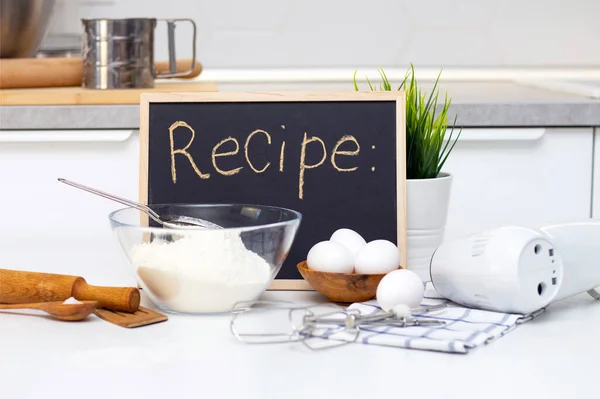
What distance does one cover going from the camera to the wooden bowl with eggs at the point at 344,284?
912 mm

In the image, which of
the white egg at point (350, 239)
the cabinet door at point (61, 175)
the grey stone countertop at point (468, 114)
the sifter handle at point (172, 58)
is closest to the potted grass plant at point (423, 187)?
the white egg at point (350, 239)

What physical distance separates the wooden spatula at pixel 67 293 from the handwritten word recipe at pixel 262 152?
0.20 metres

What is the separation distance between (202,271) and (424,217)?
1.02 feet

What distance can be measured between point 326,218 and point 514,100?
104cm

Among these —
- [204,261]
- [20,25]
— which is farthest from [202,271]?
[20,25]

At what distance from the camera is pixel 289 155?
1.07 metres

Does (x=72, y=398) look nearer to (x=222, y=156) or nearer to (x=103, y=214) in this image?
(x=222, y=156)

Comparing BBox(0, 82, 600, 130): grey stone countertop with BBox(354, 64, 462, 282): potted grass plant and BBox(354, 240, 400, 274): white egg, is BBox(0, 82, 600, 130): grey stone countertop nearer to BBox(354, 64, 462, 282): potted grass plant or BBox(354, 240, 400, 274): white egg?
BBox(354, 64, 462, 282): potted grass plant

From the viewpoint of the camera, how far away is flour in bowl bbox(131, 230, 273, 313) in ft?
2.78

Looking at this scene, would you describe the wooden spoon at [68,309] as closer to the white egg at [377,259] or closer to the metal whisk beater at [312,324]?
the metal whisk beater at [312,324]

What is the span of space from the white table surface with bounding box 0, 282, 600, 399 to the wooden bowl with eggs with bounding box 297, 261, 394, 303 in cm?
11

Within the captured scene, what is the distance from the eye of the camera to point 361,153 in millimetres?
1062

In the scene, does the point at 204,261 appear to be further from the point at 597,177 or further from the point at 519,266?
the point at 597,177

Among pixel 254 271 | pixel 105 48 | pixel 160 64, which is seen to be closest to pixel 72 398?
pixel 254 271
